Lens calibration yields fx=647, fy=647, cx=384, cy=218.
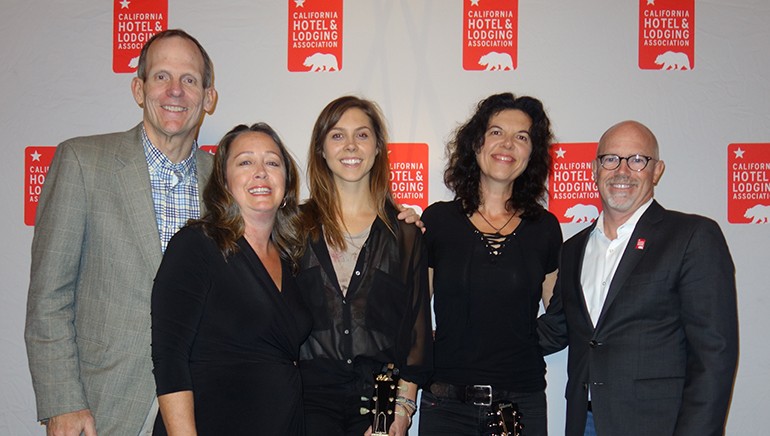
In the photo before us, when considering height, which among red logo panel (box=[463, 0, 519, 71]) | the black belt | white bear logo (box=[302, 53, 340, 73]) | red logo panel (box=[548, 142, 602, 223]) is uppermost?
red logo panel (box=[463, 0, 519, 71])

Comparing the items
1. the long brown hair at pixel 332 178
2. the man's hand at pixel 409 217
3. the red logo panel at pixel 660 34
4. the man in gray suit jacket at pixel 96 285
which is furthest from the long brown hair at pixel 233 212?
the red logo panel at pixel 660 34

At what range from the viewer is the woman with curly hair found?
8.09ft

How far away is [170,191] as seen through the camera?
2271 millimetres

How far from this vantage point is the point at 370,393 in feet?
7.29

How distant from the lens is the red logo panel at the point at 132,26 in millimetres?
3230

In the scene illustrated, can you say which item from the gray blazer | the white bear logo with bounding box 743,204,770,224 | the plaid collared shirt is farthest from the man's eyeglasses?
the gray blazer

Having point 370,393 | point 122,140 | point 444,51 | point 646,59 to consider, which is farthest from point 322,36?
point 370,393

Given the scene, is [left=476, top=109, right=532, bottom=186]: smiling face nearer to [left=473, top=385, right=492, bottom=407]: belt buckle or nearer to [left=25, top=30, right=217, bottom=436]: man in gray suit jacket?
[left=473, top=385, right=492, bottom=407]: belt buckle

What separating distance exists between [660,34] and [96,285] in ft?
8.93

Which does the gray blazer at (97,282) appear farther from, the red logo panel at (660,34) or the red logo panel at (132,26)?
the red logo panel at (660,34)

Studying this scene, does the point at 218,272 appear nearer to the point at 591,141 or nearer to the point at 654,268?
the point at 654,268

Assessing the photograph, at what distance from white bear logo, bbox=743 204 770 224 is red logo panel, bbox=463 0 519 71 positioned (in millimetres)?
1333

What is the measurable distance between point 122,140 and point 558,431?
2349 mm

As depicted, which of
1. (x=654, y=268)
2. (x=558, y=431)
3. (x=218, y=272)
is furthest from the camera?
(x=558, y=431)
